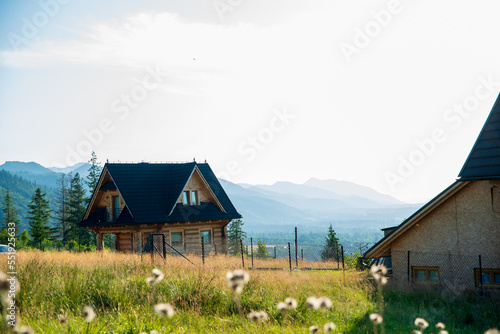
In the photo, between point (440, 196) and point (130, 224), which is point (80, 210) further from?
point (440, 196)

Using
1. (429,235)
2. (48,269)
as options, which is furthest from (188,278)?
(429,235)

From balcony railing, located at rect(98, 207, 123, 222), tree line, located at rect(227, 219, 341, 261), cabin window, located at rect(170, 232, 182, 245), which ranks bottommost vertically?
tree line, located at rect(227, 219, 341, 261)

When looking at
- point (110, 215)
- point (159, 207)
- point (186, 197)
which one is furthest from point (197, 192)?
point (110, 215)

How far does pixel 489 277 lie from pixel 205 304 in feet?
31.4

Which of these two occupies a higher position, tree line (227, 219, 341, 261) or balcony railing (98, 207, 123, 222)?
balcony railing (98, 207, 123, 222)

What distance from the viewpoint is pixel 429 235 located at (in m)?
16.5

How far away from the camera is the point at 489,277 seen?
1527cm

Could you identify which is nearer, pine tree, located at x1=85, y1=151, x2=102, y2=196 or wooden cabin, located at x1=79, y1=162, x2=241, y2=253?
wooden cabin, located at x1=79, y1=162, x2=241, y2=253

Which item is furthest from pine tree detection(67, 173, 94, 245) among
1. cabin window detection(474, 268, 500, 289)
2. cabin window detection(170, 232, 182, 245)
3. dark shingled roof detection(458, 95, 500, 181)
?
dark shingled roof detection(458, 95, 500, 181)

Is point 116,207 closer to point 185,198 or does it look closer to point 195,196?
point 185,198

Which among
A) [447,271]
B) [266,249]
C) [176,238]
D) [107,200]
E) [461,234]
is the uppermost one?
[107,200]

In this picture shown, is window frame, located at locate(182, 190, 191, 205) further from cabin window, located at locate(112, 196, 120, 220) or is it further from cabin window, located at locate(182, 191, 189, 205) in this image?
cabin window, located at locate(112, 196, 120, 220)

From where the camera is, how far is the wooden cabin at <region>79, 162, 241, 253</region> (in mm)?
32531

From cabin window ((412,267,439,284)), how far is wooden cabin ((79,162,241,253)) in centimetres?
1835
